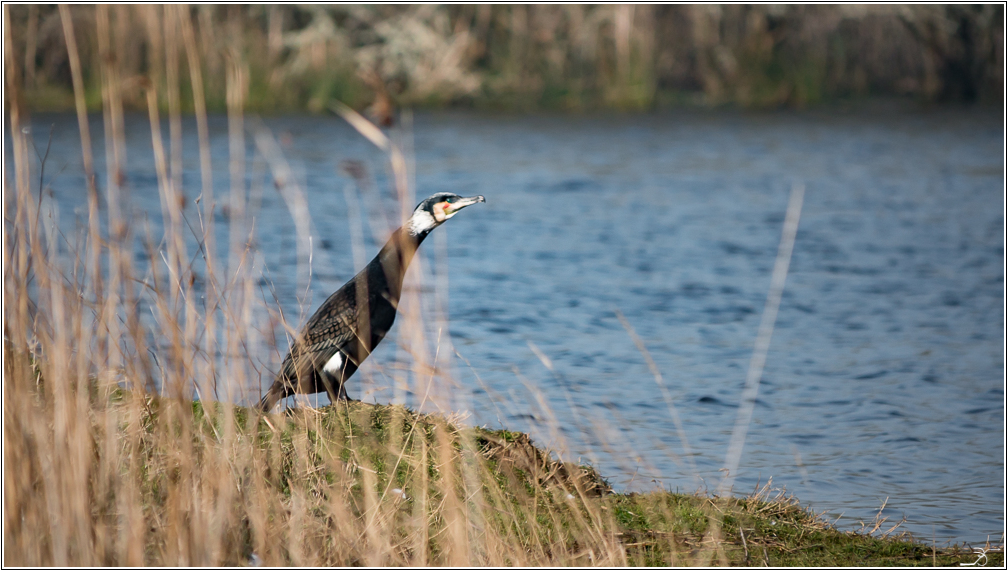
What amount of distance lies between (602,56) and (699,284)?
972 cm

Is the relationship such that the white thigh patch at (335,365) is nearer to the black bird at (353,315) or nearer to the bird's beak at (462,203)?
the black bird at (353,315)

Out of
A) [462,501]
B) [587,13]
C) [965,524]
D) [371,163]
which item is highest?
[587,13]

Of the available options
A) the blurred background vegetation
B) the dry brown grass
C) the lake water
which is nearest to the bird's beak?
the lake water

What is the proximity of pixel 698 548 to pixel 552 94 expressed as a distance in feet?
48.7

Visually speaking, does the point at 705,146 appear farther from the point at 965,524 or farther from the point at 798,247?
the point at 965,524

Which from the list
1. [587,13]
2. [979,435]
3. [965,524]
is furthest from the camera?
[587,13]

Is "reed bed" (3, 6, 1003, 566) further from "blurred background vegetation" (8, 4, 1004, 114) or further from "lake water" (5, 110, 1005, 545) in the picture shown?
"blurred background vegetation" (8, 4, 1004, 114)

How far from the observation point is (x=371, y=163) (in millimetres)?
13258

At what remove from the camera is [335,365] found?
14.2ft

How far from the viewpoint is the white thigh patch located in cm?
434

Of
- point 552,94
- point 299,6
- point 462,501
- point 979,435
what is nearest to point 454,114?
point 552,94

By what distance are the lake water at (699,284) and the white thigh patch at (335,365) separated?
277mm

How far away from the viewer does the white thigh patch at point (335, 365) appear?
4.34 meters

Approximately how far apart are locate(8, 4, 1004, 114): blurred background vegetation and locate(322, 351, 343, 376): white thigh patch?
11.4 metres
